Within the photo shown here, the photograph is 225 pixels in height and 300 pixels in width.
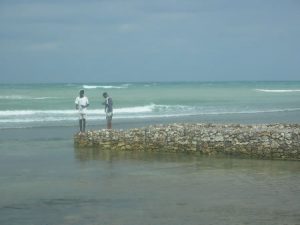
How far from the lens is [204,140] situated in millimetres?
17188

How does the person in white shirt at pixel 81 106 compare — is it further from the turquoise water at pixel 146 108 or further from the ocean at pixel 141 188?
the turquoise water at pixel 146 108

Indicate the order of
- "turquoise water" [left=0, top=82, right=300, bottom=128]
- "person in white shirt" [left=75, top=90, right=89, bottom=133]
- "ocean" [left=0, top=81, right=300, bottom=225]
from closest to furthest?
"ocean" [left=0, top=81, right=300, bottom=225]
"person in white shirt" [left=75, top=90, right=89, bottom=133]
"turquoise water" [left=0, top=82, right=300, bottom=128]

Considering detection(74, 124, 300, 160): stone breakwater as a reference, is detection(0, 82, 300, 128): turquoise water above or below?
above

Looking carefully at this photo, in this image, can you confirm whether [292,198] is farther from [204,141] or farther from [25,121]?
[25,121]

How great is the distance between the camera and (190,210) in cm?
1029

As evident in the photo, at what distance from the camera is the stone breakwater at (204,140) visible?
53.0ft

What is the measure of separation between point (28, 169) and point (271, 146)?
6.75 metres

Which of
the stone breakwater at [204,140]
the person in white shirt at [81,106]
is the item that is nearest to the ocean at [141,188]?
the stone breakwater at [204,140]

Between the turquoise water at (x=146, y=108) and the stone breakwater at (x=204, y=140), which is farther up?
the turquoise water at (x=146, y=108)

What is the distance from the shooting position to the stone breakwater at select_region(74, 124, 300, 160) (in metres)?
16.1

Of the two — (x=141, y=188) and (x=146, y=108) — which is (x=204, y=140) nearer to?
(x=141, y=188)

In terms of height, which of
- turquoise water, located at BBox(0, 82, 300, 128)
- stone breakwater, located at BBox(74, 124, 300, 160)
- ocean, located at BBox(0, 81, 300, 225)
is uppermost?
turquoise water, located at BBox(0, 82, 300, 128)

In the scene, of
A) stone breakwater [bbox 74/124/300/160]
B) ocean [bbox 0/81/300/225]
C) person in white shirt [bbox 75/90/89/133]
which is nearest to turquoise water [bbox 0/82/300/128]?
person in white shirt [bbox 75/90/89/133]

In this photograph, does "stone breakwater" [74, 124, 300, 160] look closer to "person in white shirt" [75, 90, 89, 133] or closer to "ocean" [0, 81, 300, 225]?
"ocean" [0, 81, 300, 225]
